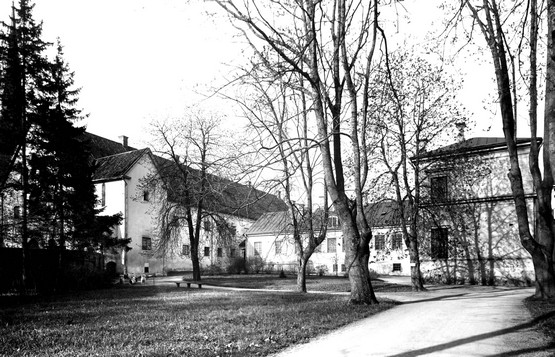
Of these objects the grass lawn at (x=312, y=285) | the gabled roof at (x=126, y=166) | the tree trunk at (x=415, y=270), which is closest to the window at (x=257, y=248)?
the gabled roof at (x=126, y=166)

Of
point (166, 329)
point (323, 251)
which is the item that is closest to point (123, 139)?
point (323, 251)

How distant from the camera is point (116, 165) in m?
42.3

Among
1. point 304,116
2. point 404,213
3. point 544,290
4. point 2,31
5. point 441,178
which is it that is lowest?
point 544,290

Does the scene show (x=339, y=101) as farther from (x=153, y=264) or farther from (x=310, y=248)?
(x=153, y=264)

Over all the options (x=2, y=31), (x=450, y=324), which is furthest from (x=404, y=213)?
(x=2, y=31)

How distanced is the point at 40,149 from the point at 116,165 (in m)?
18.0

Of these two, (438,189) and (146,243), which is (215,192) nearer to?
(438,189)

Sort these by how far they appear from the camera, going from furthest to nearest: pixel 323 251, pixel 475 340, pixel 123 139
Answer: pixel 123 139, pixel 323 251, pixel 475 340

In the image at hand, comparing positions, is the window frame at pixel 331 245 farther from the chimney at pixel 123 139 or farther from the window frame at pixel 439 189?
the chimney at pixel 123 139

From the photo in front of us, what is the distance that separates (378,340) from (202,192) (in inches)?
192

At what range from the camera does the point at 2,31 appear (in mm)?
23484

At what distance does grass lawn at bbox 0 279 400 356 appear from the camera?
23.7ft

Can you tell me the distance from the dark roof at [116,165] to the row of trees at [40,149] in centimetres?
1493

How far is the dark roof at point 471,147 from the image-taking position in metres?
25.2
